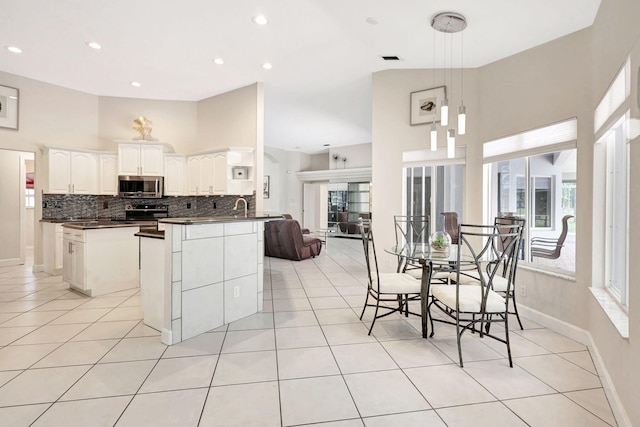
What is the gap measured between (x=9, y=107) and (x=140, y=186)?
2.12 metres

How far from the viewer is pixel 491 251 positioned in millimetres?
3611

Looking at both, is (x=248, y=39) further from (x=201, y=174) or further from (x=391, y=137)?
(x=201, y=174)

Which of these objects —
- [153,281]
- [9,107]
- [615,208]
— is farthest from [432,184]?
[9,107]

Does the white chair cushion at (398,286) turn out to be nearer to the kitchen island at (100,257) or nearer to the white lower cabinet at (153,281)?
the white lower cabinet at (153,281)

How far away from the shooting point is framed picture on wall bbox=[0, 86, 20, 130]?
4.82m

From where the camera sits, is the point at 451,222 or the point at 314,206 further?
the point at 314,206

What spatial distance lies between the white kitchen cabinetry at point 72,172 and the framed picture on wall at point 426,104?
546cm

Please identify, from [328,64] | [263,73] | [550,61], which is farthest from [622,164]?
[263,73]

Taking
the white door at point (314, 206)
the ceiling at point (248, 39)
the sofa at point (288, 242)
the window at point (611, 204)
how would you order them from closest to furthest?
the window at point (611, 204) → the ceiling at point (248, 39) → the sofa at point (288, 242) → the white door at point (314, 206)

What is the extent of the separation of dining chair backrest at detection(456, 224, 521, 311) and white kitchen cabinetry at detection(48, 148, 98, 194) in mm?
6005

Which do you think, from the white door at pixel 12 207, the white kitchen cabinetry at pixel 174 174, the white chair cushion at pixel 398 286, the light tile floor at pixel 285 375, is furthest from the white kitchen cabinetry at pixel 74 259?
the white chair cushion at pixel 398 286

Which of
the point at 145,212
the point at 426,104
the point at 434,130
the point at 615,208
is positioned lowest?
the point at 145,212

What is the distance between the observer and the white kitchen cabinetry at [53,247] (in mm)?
4930

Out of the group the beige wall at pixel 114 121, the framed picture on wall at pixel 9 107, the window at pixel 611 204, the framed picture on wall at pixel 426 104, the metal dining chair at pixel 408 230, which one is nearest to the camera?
the window at pixel 611 204
